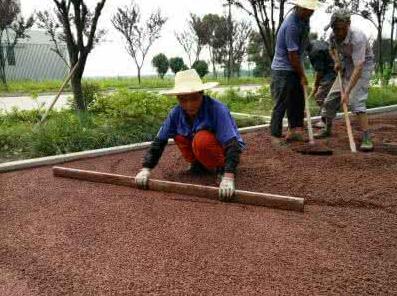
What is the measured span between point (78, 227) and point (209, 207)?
0.97 metres

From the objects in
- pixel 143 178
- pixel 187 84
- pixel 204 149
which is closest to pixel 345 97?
pixel 204 149

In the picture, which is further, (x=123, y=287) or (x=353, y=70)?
(x=353, y=70)

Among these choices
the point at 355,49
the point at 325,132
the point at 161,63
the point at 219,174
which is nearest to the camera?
the point at 219,174

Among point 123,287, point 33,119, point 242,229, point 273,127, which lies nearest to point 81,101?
point 33,119

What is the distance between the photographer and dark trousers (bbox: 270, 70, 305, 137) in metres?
5.40

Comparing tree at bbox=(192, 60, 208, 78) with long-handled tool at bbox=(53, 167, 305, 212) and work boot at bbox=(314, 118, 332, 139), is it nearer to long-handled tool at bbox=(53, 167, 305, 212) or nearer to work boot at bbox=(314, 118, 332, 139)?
work boot at bbox=(314, 118, 332, 139)

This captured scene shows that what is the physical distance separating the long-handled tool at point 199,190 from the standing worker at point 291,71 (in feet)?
7.13

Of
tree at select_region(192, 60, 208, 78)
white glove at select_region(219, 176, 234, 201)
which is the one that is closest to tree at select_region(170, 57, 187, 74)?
tree at select_region(192, 60, 208, 78)

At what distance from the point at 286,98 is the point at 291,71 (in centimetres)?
32

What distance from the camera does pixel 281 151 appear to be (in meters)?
5.25

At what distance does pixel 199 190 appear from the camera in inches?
142

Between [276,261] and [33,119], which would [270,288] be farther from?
[33,119]

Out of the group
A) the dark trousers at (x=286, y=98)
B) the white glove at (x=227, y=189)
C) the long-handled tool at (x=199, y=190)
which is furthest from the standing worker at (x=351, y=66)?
the white glove at (x=227, y=189)

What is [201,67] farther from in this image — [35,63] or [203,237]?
[203,237]
